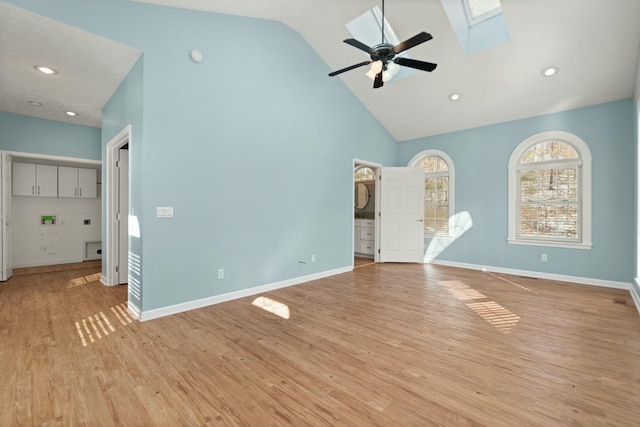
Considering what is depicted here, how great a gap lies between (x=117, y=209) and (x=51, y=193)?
275cm

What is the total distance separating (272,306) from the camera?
3.45 metres

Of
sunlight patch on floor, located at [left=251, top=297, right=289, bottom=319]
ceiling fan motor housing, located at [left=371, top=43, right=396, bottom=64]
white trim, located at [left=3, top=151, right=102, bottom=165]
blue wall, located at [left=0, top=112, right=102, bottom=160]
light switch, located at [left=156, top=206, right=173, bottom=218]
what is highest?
ceiling fan motor housing, located at [left=371, top=43, right=396, bottom=64]

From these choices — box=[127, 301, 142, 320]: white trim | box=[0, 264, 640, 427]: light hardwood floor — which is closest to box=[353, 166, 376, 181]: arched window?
box=[0, 264, 640, 427]: light hardwood floor

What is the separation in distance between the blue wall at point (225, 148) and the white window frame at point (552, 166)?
126 inches

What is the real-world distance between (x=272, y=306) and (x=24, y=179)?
18.4 ft

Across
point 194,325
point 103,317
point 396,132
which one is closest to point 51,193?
point 103,317

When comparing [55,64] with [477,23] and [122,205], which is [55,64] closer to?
[122,205]

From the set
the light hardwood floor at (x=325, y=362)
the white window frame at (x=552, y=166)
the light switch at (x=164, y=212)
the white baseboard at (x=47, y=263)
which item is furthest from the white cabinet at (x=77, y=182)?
the white window frame at (x=552, y=166)

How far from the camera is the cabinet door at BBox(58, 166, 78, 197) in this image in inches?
229

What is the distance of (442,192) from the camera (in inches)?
246

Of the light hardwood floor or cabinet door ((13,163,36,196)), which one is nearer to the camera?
the light hardwood floor

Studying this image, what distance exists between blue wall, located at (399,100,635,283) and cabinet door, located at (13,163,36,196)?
770 cm

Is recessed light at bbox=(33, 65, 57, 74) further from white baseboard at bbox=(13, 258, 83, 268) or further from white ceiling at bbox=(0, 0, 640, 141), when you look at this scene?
white baseboard at bbox=(13, 258, 83, 268)

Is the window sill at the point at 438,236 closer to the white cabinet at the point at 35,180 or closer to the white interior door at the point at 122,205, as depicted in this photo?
the white interior door at the point at 122,205
